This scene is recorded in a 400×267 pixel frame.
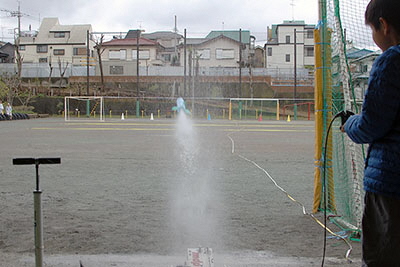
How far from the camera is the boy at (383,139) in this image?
7.10 ft

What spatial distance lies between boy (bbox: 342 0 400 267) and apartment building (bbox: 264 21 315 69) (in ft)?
222

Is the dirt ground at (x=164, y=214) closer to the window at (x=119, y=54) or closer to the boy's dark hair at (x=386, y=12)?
the boy's dark hair at (x=386, y=12)

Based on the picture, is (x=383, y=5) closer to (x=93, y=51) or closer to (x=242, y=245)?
(x=242, y=245)

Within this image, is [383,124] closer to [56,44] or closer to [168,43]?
[56,44]

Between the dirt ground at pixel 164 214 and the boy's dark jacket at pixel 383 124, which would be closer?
the boy's dark jacket at pixel 383 124

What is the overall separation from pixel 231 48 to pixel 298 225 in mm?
65686

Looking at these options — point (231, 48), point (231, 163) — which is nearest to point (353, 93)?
point (231, 163)

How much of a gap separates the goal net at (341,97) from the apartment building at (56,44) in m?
70.6

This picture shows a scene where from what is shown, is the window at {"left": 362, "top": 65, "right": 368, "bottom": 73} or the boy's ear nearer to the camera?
the boy's ear

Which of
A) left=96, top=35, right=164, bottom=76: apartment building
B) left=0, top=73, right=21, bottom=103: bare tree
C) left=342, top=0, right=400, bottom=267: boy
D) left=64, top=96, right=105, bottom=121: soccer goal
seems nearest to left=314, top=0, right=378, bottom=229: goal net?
left=342, top=0, right=400, bottom=267: boy

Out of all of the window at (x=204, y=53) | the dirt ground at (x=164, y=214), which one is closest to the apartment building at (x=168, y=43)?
the window at (x=204, y=53)

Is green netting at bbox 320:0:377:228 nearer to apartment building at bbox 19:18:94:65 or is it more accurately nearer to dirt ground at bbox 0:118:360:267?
dirt ground at bbox 0:118:360:267

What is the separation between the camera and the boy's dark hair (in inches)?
88.0

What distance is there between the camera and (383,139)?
89.4 inches
